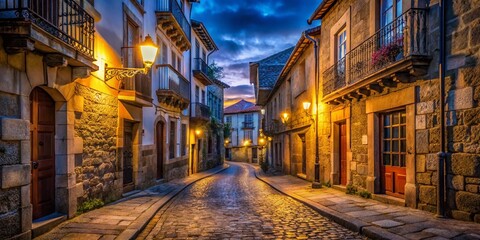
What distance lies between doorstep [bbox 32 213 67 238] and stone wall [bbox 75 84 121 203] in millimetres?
872

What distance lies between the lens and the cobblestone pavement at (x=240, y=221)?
20.1ft

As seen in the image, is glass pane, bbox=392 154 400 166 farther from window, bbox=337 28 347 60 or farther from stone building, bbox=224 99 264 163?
stone building, bbox=224 99 264 163

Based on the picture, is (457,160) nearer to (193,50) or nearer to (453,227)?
(453,227)

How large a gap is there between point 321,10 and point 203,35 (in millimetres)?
13294

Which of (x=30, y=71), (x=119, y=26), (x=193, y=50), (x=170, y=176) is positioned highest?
(x=193, y=50)

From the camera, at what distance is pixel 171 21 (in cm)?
1489

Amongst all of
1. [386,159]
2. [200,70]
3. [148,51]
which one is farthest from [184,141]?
[386,159]

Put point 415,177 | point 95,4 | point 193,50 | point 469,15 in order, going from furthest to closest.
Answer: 1. point 193,50
2. point 95,4
3. point 415,177
4. point 469,15

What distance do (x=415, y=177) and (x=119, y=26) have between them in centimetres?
809

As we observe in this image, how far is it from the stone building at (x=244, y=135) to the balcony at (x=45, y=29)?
4797 cm

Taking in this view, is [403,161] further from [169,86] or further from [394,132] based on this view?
[169,86]

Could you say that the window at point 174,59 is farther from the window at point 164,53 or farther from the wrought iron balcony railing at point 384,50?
the wrought iron balcony railing at point 384,50

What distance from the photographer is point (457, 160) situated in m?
6.45

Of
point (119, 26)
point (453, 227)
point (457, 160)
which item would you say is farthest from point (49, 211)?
point (457, 160)
